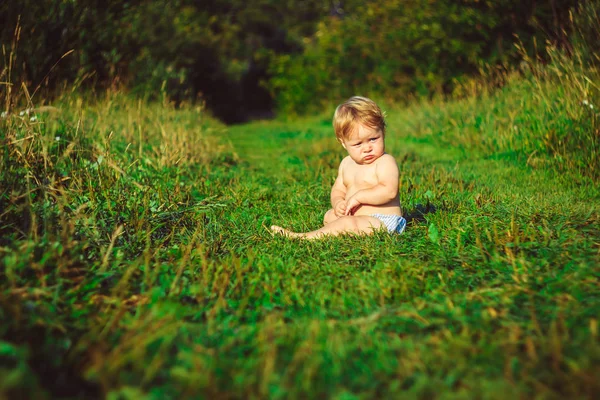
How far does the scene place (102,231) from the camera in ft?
10.3

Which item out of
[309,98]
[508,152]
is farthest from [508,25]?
[309,98]

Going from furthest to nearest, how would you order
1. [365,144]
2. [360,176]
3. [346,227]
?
1. [360,176]
2. [365,144]
3. [346,227]

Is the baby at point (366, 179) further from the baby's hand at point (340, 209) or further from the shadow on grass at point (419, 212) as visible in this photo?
the shadow on grass at point (419, 212)

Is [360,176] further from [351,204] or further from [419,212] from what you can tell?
[419,212]

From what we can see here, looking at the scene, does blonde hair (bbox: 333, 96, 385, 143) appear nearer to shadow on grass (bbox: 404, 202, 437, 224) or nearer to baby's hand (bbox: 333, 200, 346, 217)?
baby's hand (bbox: 333, 200, 346, 217)

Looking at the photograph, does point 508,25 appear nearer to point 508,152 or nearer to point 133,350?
point 508,152

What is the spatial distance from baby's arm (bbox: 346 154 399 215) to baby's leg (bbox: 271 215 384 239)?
105mm

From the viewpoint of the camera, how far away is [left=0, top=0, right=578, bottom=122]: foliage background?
8.45 meters

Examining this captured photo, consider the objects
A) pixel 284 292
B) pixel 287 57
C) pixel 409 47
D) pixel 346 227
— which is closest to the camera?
pixel 284 292

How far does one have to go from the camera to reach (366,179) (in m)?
3.66

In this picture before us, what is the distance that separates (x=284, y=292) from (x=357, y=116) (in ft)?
4.80

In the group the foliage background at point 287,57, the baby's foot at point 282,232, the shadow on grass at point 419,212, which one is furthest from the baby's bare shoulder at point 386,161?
the foliage background at point 287,57

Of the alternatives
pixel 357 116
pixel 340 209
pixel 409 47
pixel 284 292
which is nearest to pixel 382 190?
pixel 340 209

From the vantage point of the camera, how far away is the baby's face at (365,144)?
139 inches
